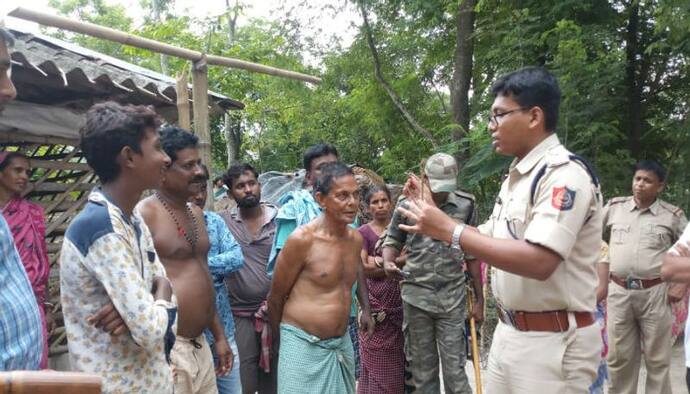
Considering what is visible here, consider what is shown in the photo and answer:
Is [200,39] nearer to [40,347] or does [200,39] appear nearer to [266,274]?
[266,274]

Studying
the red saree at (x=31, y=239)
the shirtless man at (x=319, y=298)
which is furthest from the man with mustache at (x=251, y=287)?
the red saree at (x=31, y=239)

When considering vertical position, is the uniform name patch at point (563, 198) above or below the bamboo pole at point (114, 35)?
below

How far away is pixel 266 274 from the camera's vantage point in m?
4.27

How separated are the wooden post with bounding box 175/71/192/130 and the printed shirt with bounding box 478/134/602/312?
2461mm

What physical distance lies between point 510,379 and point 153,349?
4.73 feet

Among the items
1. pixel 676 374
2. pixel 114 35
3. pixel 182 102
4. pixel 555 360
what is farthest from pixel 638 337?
pixel 114 35

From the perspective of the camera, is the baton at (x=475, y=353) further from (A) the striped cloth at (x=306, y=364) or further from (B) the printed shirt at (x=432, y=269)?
(A) the striped cloth at (x=306, y=364)

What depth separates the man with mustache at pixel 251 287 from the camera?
416cm

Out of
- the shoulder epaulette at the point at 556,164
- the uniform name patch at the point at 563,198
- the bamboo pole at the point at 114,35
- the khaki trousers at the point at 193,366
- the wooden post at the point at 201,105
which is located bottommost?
the khaki trousers at the point at 193,366

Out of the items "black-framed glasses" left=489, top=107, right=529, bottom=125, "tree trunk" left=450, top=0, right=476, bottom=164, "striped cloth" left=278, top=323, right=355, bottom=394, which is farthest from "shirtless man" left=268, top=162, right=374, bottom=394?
"tree trunk" left=450, top=0, right=476, bottom=164

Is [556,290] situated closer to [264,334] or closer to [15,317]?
[15,317]

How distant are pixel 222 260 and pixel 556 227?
211 centimetres

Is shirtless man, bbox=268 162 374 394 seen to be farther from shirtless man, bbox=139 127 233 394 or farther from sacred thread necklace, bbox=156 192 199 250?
sacred thread necklace, bbox=156 192 199 250

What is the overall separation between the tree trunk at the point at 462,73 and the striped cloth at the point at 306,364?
18.5 feet
